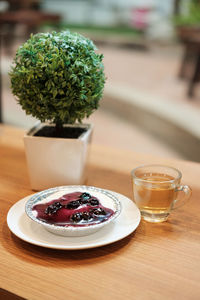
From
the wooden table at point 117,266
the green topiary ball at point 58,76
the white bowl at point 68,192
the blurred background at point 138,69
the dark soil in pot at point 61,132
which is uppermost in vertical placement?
the green topiary ball at point 58,76

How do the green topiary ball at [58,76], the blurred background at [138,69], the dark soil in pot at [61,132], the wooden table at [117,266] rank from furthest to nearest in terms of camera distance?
the blurred background at [138,69] < the dark soil in pot at [61,132] < the green topiary ball at [58,76] < the wooden table at [117,266]

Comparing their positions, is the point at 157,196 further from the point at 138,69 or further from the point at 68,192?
the point at 138,69

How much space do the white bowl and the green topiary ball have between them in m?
0.17

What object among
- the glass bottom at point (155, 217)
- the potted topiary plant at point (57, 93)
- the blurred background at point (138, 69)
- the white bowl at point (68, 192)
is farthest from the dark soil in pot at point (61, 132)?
the blurred background at point (138, 69)

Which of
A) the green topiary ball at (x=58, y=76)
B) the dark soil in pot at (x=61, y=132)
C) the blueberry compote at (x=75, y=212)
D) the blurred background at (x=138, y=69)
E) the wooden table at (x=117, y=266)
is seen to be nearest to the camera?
the wooden table at (x=117, y=266)

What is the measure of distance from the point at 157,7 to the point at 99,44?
166 cm

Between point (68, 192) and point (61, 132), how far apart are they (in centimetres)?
19

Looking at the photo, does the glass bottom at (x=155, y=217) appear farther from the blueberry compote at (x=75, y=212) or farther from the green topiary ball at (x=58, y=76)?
the green topiary ball at (x=58, y=76)

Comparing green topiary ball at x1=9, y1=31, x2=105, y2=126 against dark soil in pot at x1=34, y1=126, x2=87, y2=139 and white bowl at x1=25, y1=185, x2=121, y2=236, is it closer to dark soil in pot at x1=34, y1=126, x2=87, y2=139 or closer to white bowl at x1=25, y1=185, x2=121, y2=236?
dark soil in pot at x1=34, y1=126, x2=87, y2=139

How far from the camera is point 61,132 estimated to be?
3.58 ft

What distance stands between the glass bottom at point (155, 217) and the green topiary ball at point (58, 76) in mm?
278

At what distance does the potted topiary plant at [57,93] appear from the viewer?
974mm

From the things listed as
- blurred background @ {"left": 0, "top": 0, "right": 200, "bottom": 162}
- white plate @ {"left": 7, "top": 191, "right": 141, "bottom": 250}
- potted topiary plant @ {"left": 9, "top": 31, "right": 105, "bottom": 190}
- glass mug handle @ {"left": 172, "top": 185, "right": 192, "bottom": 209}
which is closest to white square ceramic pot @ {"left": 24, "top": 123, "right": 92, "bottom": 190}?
potted topiary plant @ {"left": 9, "top": 31, "right": 105, "bottom": 190}

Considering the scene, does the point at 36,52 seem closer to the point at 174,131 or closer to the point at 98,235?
the point at 98,235
